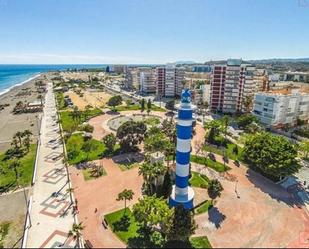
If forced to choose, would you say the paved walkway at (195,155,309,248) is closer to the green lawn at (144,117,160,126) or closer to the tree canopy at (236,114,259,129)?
the tree canopy at (236,114,259,129)

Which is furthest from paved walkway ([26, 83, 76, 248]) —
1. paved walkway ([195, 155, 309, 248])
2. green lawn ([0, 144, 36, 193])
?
paved walkway ([195, 155, 309, 248])

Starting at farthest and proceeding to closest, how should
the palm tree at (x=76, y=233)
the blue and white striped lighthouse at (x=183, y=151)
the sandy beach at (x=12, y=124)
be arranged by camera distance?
the sandy beach at (x=12, y=124) < the blue and white striped lighthouse at (x=183, y=151) < the palm tree at (x=76, y=233)

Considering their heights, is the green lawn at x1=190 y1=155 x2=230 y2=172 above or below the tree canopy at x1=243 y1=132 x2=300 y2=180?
below

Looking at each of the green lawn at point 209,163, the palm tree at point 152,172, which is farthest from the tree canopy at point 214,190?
the green lawn at point 209,163

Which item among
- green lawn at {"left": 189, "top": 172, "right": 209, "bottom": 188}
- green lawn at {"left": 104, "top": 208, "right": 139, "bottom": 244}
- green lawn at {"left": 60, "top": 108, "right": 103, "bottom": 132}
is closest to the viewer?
green lawn at {"left": 104, "top": 208, "right": 139, "bottom": 244}

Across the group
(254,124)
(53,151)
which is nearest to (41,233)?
(53,151)

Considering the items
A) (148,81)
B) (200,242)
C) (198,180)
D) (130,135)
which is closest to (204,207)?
(200,242)

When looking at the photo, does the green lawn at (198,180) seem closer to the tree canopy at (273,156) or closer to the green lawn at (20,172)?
the tree canopy at (273,156)
